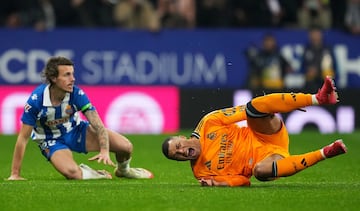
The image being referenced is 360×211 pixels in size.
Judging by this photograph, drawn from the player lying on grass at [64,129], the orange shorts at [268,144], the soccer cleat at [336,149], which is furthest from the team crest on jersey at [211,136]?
the player lying on grass at [64,129]

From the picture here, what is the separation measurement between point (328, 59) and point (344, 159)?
280 inches

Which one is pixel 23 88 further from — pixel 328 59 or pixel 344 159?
pixel 344 159

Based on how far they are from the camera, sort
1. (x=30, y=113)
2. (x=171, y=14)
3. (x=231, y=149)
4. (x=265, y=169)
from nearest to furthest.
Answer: (x=265, y=169) → (x=231, y=149) → (x=30, y=113) → (x=171, y=14)

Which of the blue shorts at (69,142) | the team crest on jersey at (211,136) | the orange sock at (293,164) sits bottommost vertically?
the blue shorts at (69,142)

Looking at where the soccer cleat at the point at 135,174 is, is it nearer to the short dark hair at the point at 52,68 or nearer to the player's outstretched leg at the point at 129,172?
the player's outstretched leg at the point at 129,172

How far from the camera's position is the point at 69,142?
13.3 m

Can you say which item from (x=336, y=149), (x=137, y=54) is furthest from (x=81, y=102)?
(x=137, y=54)

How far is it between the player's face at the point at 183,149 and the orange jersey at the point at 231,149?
10 centimetres

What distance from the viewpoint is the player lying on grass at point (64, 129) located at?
12602mm

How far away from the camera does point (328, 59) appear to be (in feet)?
74.7

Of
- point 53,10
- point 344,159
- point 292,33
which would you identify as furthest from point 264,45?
point 344,159

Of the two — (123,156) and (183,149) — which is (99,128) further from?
(183,149)

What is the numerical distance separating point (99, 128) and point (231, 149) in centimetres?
201

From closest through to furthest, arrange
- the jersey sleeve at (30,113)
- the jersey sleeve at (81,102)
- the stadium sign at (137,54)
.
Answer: the jersey sleeve at (30,113) < the jersey sleeve at (81,102) < the stadium sign at (137,54)
